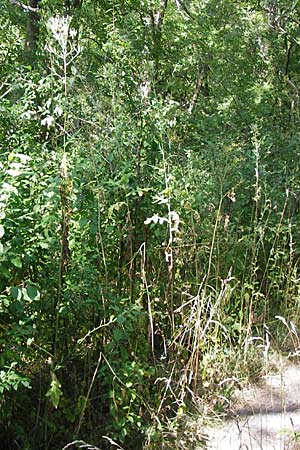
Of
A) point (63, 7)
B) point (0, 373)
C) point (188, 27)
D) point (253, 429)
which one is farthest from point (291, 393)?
point (188, 27)

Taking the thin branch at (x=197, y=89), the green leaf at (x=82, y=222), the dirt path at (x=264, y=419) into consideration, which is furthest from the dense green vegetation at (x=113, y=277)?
the thin branch at (x=197, y=89)

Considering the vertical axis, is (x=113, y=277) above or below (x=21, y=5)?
below

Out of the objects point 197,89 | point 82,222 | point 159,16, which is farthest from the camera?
point 159,16

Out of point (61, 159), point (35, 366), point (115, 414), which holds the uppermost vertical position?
point (61, 159)

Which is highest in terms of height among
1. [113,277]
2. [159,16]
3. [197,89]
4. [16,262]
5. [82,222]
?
[159,16]

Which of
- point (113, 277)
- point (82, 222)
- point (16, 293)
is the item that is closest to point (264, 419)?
point (113, 277)

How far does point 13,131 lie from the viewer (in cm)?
318

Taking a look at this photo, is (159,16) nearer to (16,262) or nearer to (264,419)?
(264,419)

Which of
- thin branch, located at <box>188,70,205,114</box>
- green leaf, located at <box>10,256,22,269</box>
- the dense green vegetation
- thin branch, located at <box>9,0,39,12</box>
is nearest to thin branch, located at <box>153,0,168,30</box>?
thin branch, located at <box>188,70,205,114</box>

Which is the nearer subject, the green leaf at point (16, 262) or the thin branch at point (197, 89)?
the green leaf at point (16, 262)

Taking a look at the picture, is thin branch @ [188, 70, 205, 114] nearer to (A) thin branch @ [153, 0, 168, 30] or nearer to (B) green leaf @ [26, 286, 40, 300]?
Result: (A) thin branch @ [153, 0, 168, 30]

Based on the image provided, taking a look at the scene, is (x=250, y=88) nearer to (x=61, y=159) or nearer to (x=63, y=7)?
(x=63, y=7)

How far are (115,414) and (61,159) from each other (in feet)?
3.96

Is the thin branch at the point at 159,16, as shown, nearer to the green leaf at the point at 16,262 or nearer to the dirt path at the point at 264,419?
the dirt path at the point at 264,419
